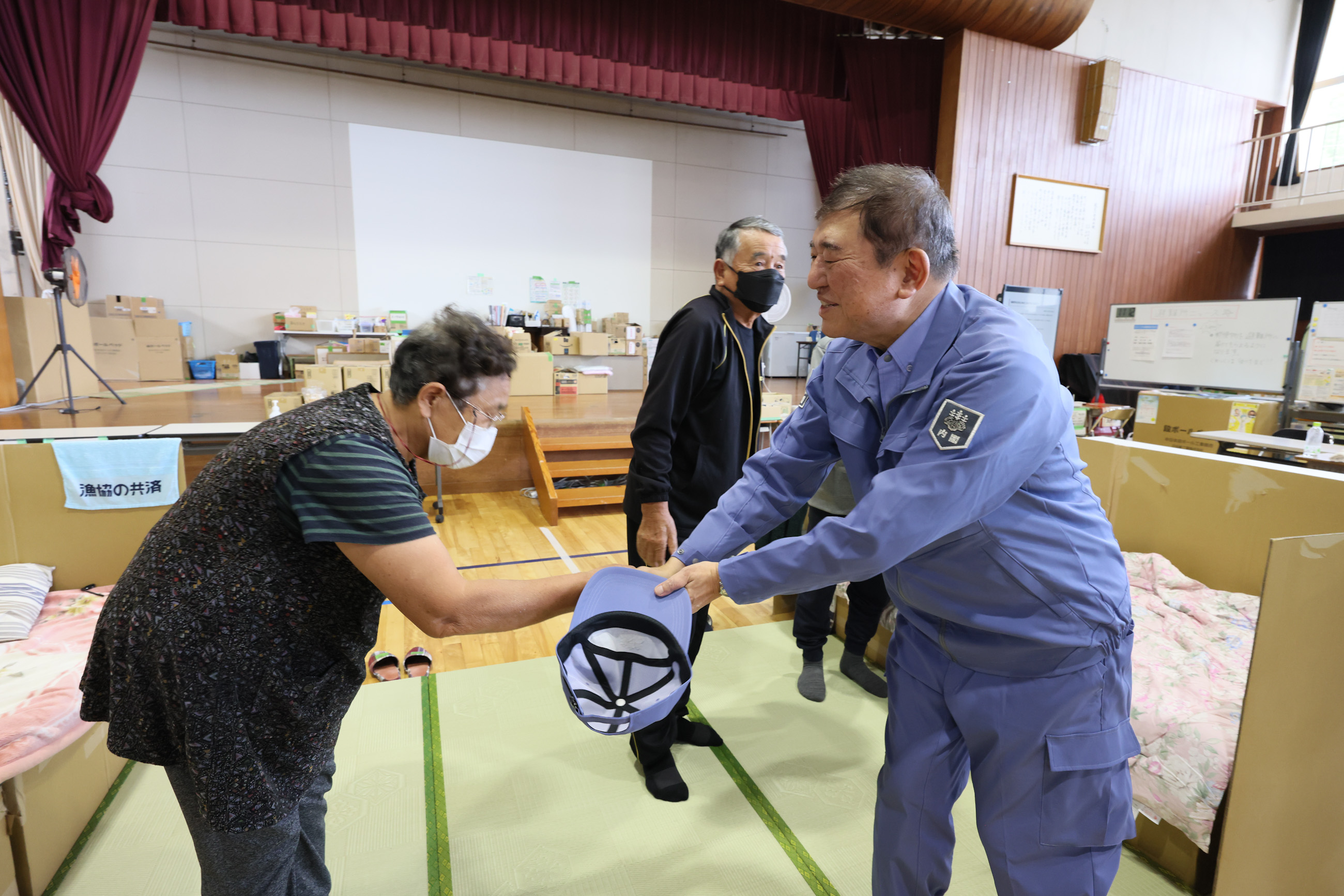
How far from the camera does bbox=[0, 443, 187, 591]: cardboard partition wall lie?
2.02 meters

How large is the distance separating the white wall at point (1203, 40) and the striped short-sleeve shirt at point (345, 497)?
816 centimetres

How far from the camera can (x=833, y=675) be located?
247 centimetres

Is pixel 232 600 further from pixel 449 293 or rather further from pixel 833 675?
pixel 449 293

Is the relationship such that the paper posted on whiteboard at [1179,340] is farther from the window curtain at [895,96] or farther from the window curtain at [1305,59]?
the window curtain at [1305,59]

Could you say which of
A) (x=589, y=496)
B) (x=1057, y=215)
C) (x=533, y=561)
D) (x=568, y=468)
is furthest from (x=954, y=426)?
(x=1057, y=215)

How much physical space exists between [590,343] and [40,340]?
471 cm

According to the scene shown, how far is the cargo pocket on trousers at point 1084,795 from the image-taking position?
3.33ft

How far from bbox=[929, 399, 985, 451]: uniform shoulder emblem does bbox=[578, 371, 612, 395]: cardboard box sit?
6.34 meters

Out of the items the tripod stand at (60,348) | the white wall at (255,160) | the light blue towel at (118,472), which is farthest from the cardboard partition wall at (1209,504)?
the white wall at (255,160)

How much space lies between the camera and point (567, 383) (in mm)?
6914

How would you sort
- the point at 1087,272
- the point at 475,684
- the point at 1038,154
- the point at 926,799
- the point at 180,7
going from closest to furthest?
the point at 926,799
the point at 475,684
the point at 180,7
the point at 1038,154
the point at 1087,272

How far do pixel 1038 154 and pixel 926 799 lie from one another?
274 inches

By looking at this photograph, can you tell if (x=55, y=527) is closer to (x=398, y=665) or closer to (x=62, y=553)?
(x=62, y=553)

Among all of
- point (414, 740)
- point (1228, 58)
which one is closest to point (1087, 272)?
point (1228, 58)
